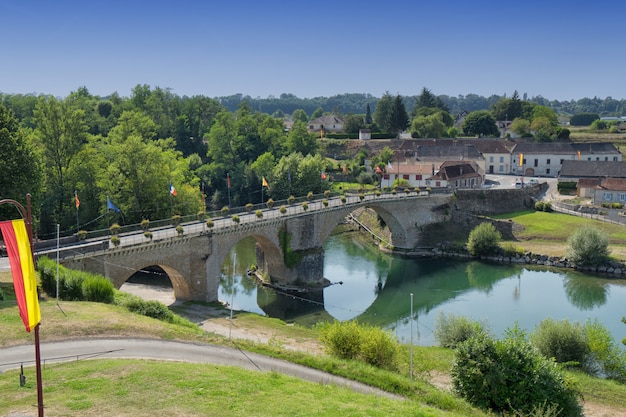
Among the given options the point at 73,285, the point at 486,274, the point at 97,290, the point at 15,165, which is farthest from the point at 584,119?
the point at 73,285

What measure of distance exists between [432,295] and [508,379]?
86.8 feet

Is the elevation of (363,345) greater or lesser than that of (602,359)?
greater

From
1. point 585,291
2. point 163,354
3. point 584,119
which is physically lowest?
point 585,291

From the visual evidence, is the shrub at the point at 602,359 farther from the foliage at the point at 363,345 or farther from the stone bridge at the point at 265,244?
the stone bridge at the point at 265,244

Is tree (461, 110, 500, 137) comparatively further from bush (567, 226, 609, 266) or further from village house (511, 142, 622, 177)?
bush (567, 226, 609, 266)

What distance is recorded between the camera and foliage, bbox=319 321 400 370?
67.1 feet

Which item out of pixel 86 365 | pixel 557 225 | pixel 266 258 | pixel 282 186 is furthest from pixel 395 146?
pixel 86 365

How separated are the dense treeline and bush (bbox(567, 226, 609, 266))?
27349mm

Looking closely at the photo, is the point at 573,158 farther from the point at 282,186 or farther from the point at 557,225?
the point at 282,186

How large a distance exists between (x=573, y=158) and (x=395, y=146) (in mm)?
28633

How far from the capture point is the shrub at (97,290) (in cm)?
2538

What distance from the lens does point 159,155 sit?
4659cm

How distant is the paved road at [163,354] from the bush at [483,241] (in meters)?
37.2

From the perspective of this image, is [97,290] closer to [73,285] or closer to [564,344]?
[73,285]
